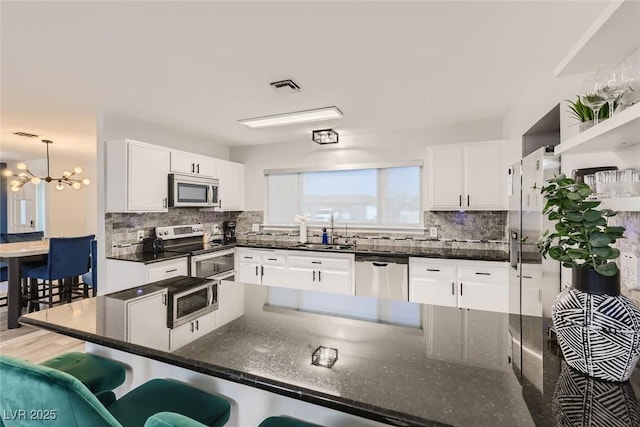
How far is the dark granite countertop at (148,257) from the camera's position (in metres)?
3.16

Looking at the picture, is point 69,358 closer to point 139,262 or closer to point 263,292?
point 263,292

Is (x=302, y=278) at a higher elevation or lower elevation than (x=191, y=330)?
lower

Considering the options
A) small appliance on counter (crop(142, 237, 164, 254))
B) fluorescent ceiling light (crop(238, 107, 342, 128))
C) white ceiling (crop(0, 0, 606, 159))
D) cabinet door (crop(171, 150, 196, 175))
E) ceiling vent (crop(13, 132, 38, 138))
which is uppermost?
ceiling vent (crop(13, 132, 38, 138))

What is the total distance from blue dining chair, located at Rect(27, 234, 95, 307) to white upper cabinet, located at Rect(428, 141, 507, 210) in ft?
14.8

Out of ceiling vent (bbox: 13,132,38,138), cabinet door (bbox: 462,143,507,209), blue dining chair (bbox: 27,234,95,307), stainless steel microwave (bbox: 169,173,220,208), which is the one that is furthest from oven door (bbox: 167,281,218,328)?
ceiling vent (bbox: 13,132,38,138)

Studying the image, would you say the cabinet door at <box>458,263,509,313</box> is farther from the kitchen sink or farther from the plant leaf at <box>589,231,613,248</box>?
the plant leaf at <box>589,231,613,248</box>

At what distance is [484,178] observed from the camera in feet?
11.1

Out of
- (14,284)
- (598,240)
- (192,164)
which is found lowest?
(14,284)

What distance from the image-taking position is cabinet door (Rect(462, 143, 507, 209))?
332 cm

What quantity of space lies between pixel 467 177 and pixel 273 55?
2.47m

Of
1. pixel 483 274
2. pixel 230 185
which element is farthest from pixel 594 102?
pixel 230 185

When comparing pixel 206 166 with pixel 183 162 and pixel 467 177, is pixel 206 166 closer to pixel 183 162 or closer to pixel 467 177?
pixel 183 162

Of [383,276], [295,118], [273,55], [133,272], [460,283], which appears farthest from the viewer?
[383,276]

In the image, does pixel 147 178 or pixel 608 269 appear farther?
pixel 147 178
